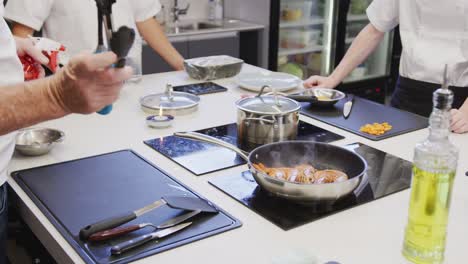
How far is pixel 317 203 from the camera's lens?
3.78ft

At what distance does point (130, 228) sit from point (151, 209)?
0.08 metres

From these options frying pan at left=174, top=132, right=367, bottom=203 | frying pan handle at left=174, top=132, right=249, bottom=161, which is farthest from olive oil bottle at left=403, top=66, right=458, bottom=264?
frying pan handle at left=174, top=132, right=249, bottom=161

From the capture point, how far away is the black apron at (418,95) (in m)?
2.08

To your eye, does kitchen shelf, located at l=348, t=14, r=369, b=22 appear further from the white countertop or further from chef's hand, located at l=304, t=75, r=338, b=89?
the white countertop

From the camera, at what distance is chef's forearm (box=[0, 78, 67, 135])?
0.96 metres

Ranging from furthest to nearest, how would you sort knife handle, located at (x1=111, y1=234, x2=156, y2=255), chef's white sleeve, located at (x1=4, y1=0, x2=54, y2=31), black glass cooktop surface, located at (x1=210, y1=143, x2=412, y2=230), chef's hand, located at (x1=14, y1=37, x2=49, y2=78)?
1. chef's white sleeve, located at (x1=4, y1=0, x2=54, y2=31)
2. chef's hand, located at (x1=14, y1=37, x2=49, y2=78)
3. black glass cooktop surface, located at (x1=210, y1=143, x2=412, y2=230)
4. knife handle, located at (x1=111, y1=234, x2=156, y2=255)

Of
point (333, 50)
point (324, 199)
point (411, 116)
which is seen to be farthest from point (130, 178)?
point (333, 50)

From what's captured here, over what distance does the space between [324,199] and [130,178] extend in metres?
0.49

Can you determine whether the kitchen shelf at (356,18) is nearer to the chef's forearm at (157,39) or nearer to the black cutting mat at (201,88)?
the chef's forearm at (157,39)

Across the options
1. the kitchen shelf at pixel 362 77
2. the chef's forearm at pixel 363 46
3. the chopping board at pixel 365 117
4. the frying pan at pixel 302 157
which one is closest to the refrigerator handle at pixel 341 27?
the kitchen shelf at pixel 362 77

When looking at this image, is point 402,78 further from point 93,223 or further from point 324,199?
point 93,223

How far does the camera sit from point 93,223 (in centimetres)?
111

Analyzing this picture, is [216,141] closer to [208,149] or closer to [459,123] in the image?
[208,149]

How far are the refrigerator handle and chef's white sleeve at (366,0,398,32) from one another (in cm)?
216
